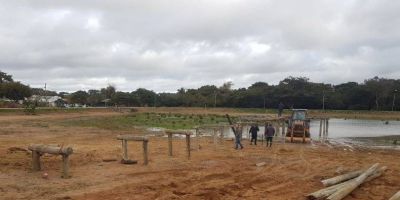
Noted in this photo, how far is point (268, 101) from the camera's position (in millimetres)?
105938

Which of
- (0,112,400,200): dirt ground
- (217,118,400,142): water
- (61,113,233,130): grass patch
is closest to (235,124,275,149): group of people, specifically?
(217,118,400,142): water

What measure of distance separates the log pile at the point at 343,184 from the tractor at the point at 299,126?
1613cm

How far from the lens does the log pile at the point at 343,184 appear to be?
37.4 feet

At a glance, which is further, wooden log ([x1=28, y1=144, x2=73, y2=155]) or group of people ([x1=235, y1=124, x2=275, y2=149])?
group of people ([x1=235, y1=124, x2=275, y2=149])

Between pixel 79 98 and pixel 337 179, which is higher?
pixel 79 98

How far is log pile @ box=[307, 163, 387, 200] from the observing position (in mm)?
11413

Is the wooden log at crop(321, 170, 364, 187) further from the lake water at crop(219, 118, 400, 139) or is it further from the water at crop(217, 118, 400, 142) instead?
the lake water at crop(219, 118, 400, 139)

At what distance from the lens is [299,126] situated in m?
33.2

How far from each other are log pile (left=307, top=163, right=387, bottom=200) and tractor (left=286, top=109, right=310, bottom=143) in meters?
16.1

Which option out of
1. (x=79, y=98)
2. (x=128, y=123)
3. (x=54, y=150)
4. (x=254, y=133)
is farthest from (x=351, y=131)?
(x=79, y=98)

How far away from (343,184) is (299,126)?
67.2 feet

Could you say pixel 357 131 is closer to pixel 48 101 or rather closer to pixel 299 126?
pixel 299 126

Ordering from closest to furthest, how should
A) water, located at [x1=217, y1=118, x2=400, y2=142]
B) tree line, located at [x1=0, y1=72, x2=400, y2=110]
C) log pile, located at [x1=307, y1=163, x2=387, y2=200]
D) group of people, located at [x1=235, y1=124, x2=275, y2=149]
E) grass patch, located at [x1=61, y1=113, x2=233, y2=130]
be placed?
1. log pile, located at [x1=307, y1=163, x2=387, y2=200]
2. group of people, located at [x1=235, y1=124, x2=275, y2=149]
3. water, located at [x1=217, y1=118, x2=400, y2=142]
4. grass patch, located at [x1=61, y1=113, x2=233, y2=130]
5. tree line, located at [x1=0, y1=72, x2=400, y2=110]

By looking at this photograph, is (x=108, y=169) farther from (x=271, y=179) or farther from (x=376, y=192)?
(x=376, y=192)
